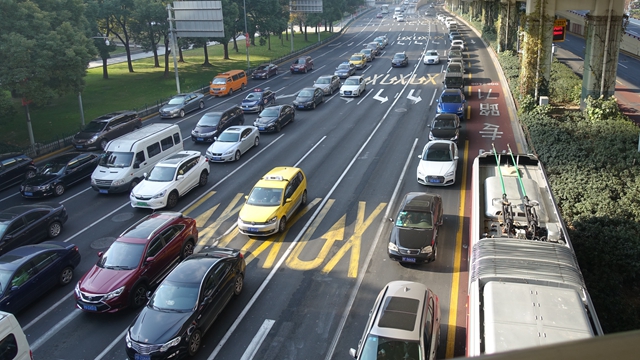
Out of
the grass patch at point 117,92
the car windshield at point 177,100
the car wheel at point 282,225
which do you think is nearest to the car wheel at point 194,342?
the car wheel at point 282,225

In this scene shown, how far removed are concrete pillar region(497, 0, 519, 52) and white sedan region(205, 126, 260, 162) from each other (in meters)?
33.0

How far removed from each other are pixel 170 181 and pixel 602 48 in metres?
24.7

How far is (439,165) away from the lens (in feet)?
75.7

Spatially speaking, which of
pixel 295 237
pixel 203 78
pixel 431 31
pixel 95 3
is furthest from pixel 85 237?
pixel 431 31

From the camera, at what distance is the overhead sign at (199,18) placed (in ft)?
139

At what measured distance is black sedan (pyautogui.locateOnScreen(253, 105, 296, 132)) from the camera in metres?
33.2

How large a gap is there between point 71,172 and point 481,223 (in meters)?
20.6

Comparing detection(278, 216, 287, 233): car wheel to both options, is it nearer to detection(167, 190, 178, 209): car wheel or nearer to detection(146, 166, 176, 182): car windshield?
detection(167, 190, 178, 209): car wheel

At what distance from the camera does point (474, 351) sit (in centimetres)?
947

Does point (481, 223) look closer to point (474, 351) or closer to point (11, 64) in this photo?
point (474, 351)

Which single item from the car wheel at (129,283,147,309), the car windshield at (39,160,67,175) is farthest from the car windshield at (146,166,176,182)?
the car wheel at (129,283,147,309)

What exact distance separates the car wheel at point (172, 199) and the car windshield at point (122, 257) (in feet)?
20.4

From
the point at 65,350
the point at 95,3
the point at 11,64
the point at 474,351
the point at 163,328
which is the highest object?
the point at 95,3

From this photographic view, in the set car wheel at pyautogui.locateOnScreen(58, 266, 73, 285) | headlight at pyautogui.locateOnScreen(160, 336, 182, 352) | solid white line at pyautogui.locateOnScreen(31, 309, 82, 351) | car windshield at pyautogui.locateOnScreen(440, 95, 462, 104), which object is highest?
car windshield at pyautogui.locateOnScreen(440, 95, 462, 104)
